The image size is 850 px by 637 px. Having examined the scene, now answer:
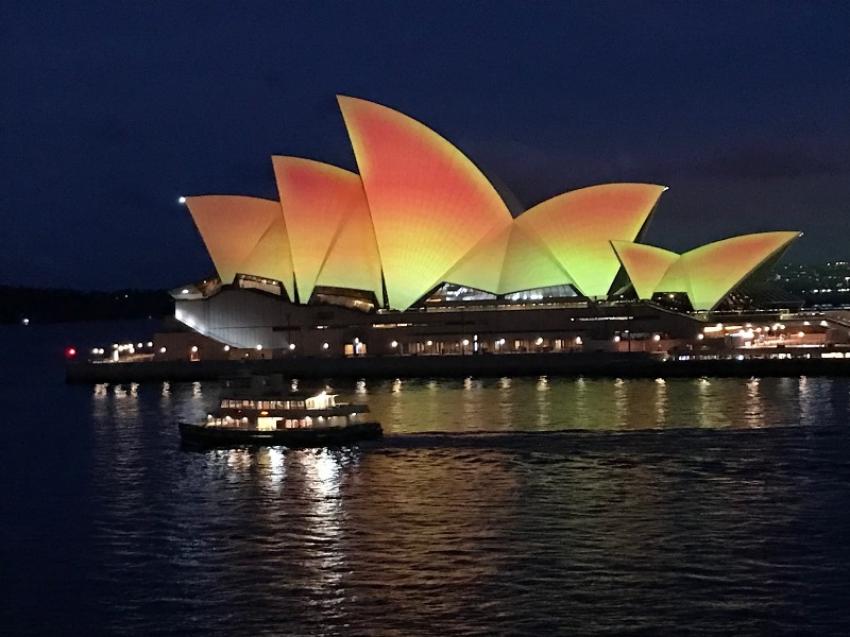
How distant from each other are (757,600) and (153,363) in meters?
41.4

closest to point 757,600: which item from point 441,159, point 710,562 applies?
point 710,562

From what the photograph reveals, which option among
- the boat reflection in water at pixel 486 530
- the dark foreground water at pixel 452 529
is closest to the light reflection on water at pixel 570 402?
the dark foreground water at pixel 452 529

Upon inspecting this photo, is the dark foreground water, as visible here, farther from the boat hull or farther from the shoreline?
the shoreline

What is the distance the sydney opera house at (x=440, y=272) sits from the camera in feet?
173

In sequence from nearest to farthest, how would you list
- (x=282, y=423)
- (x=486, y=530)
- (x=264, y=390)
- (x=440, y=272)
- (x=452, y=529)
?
(x=486, y=530)
(x=452, y=529)
(x=282, y=423)
(x=264, y=390)
(x=440, y=272)

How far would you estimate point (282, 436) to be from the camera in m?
30.5

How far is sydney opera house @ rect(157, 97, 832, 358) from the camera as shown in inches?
2074

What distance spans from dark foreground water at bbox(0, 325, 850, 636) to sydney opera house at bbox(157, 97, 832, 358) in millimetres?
18737

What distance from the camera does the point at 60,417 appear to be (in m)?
40.5

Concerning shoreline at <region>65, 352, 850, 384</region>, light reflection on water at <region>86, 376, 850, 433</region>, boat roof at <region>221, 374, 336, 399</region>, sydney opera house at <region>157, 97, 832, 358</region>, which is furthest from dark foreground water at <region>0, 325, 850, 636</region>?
sydney opera house at <region>157, 97, 832, 358</region>

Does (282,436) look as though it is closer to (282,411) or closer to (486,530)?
(282,411)

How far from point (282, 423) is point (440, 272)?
24312mm

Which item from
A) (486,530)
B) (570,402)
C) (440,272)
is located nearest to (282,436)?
(486,530)

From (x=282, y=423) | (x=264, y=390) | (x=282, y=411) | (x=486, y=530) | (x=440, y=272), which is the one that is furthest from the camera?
(x=440, y=272)
